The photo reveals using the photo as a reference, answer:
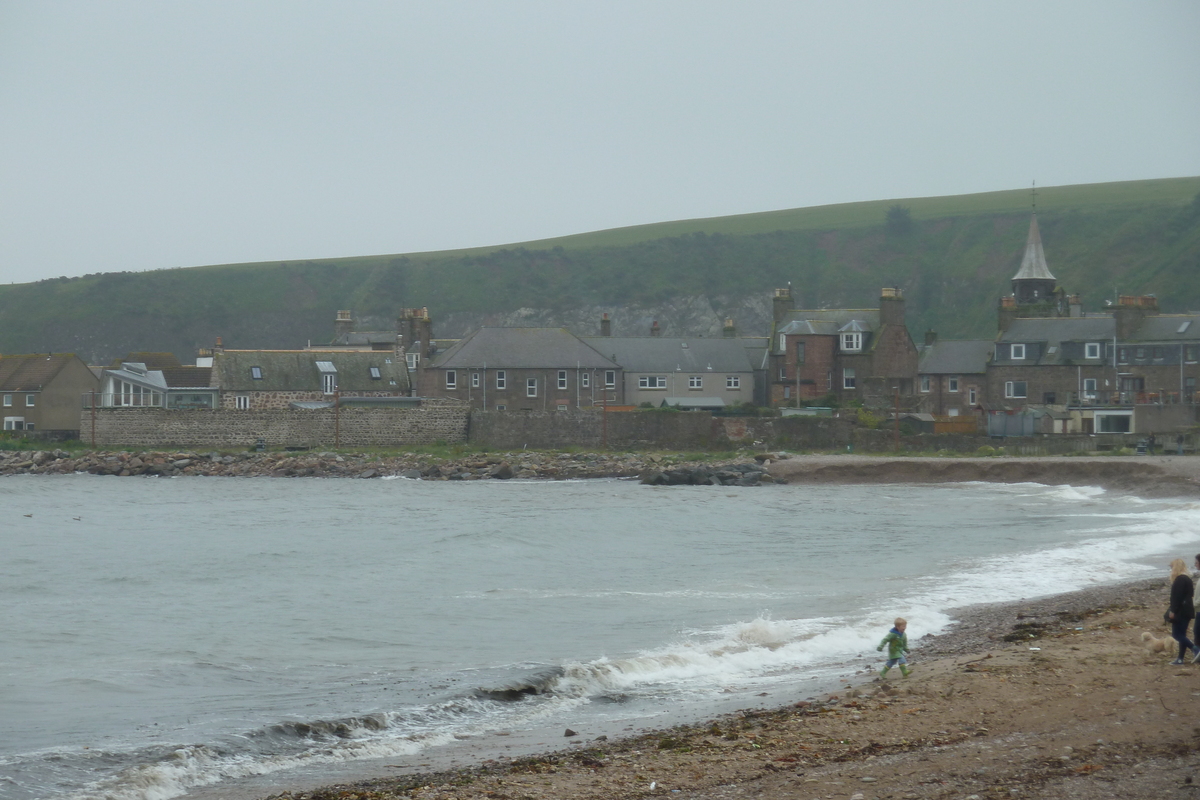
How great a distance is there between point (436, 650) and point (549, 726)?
4.74m

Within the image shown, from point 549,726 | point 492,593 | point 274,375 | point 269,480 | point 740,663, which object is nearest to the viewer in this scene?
point 549,726

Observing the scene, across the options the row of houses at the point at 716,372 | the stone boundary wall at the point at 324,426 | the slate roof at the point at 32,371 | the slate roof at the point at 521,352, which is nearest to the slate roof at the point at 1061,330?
the row of houses at the point at 716,372

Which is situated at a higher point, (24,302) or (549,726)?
(24,302)

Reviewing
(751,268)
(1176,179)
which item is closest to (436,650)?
(751,268)

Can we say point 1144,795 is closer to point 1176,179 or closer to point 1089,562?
point 1089,562

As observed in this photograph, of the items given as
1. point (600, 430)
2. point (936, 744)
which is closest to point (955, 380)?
point (600, 430)

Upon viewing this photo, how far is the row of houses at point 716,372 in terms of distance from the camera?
63531mm

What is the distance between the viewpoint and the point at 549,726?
41.5 ft

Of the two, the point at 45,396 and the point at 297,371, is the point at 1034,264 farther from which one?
the point at 45,396

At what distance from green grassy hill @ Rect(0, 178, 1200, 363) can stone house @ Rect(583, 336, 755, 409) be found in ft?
177

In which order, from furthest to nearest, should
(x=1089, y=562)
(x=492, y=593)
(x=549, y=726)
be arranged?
(x=1089, y=562) → (x=492, y=593) → (x=549, y=726)

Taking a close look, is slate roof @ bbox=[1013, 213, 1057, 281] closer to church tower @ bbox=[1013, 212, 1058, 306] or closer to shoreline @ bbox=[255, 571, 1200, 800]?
church tower @ bbox=[1013, 212, 1058, 306]

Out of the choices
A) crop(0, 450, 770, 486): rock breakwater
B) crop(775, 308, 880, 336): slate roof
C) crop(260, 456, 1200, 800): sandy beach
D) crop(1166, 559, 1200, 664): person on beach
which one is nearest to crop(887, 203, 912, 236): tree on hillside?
crop(775, 308, 880, 336): slate roof

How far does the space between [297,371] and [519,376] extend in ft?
40.3
